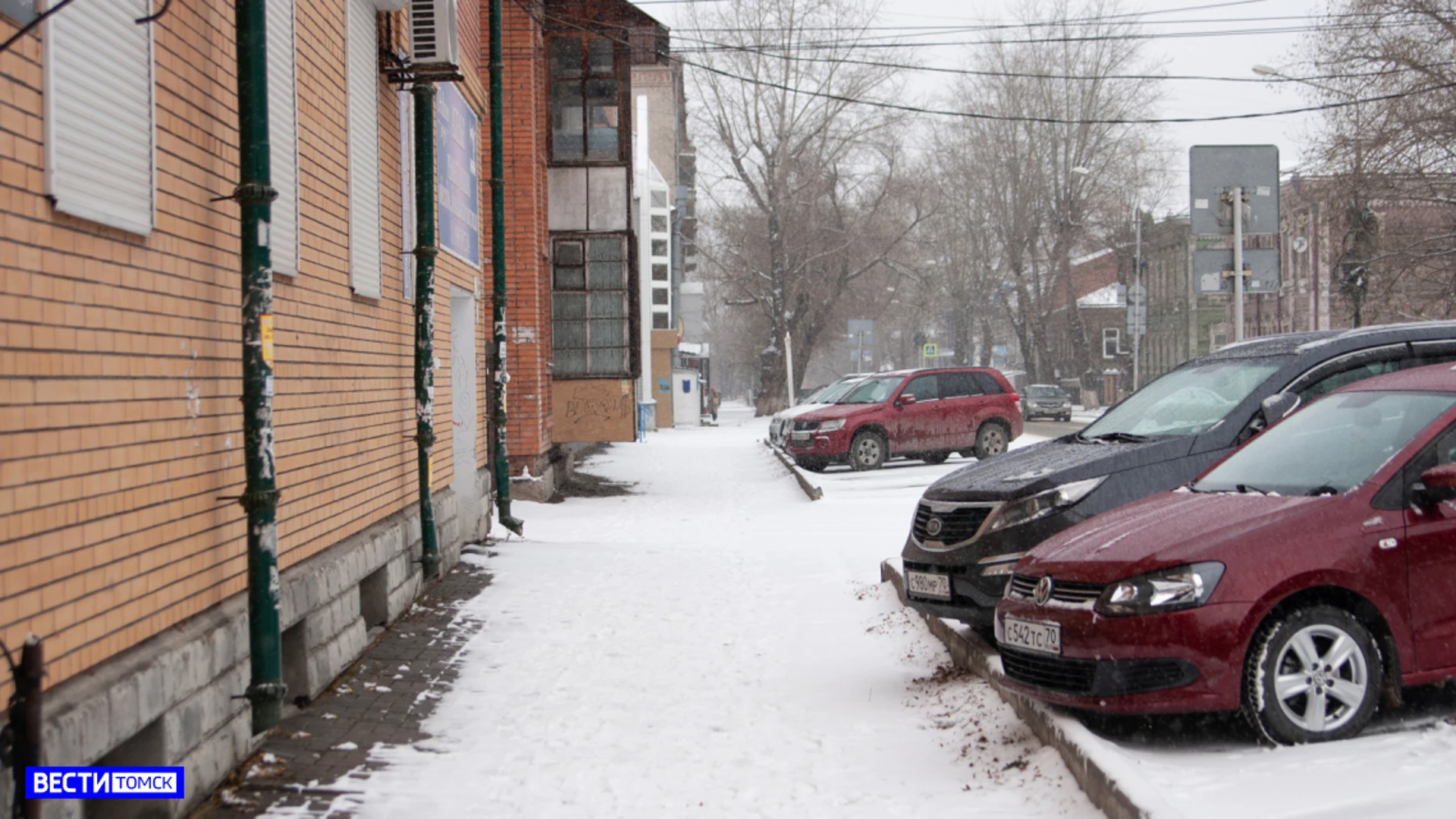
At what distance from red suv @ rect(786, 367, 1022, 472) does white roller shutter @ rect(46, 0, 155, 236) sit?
17.8m

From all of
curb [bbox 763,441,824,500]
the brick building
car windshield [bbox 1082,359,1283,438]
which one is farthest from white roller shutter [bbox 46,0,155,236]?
curb [bbox 763,441,824,500]

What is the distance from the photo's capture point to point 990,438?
22406 mm

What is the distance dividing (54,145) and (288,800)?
2662 millimetres

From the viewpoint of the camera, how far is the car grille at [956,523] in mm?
7250

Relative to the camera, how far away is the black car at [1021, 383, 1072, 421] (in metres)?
48.9

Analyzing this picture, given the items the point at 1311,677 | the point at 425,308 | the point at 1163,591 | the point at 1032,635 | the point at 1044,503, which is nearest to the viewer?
the point at 1311,677

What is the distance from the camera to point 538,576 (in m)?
10.9

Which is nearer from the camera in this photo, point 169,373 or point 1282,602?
point 169,373

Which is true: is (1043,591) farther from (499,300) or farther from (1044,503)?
(499,300)

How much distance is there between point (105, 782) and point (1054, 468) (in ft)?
16.7

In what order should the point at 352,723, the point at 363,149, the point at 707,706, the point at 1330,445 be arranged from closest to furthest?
the point at 1330,445
the point at 352,723
the point at 707,706
the point at 363,149

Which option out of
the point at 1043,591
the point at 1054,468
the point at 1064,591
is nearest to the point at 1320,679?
the point at 1064,591

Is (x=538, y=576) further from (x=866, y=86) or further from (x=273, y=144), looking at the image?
(x=866, y=86)

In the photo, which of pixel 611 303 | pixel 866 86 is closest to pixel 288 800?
pixel 611 303
